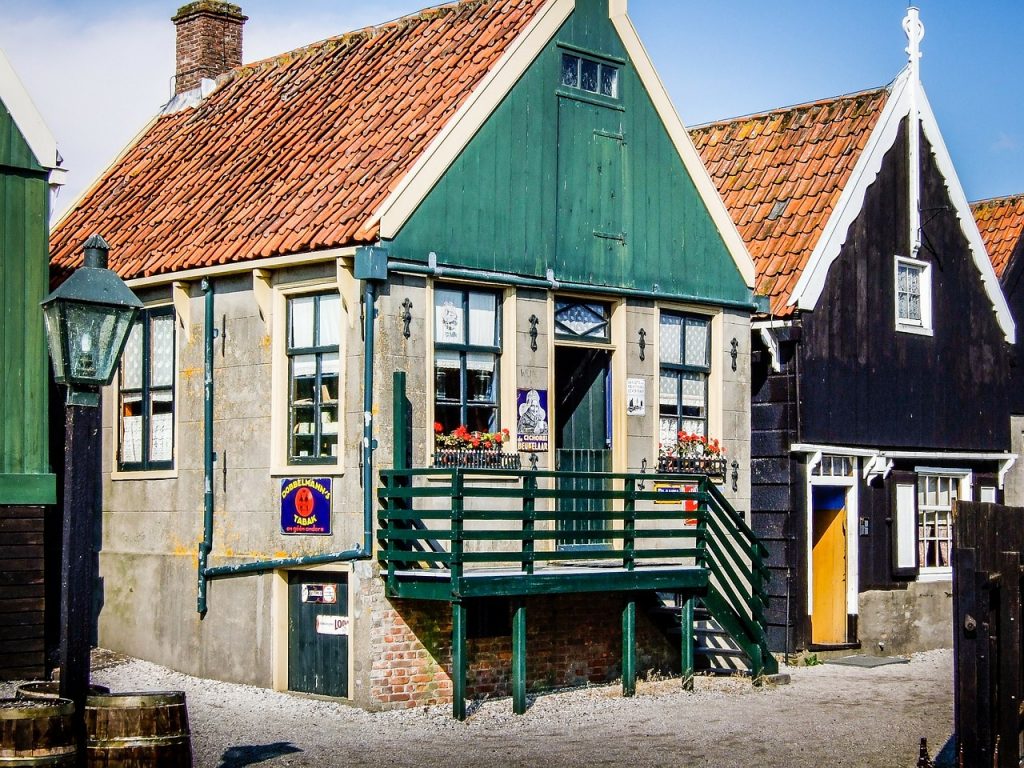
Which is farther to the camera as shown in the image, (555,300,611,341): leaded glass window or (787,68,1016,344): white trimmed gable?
(787,68,1016,344): white trimmed gable

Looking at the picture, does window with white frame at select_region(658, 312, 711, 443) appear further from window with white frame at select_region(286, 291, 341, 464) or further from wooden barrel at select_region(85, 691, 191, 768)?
wooden barrel at select_region(85, 691, 191, 768)

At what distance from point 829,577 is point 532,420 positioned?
6.92 metres

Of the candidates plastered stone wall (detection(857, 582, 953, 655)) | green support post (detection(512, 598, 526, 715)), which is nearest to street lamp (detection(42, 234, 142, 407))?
green support post (detection(512, 598, 526, 715))

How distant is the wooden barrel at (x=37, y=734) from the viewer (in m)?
8.84

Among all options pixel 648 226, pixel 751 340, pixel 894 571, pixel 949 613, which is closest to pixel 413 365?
pixel 648 226

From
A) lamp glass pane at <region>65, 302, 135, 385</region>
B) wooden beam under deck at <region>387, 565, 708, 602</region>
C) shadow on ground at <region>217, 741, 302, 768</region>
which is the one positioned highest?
lamp glass pane at <region>65, 302, 135, 385</region>

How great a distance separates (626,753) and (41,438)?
7.26m

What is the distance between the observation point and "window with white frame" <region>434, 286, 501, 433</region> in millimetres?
16047

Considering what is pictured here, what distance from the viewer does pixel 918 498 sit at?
22.8 m

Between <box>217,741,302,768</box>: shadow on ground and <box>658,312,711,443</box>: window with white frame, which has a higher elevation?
<box>658,312,711,443</box>: window with white frame

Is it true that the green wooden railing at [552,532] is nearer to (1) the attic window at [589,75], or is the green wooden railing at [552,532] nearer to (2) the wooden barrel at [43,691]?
(1) the attic window at [589,75]

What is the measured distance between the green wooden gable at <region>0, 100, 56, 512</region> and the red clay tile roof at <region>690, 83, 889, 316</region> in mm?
9586

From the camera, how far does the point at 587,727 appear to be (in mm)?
14406

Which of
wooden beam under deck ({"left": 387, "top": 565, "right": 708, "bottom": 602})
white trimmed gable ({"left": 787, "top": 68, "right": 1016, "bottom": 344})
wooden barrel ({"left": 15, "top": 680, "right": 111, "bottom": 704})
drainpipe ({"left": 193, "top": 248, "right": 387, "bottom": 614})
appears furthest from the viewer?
white trimmed gable ({"left": 787, "top": 68, "right": 1016, "bottom": 344})
